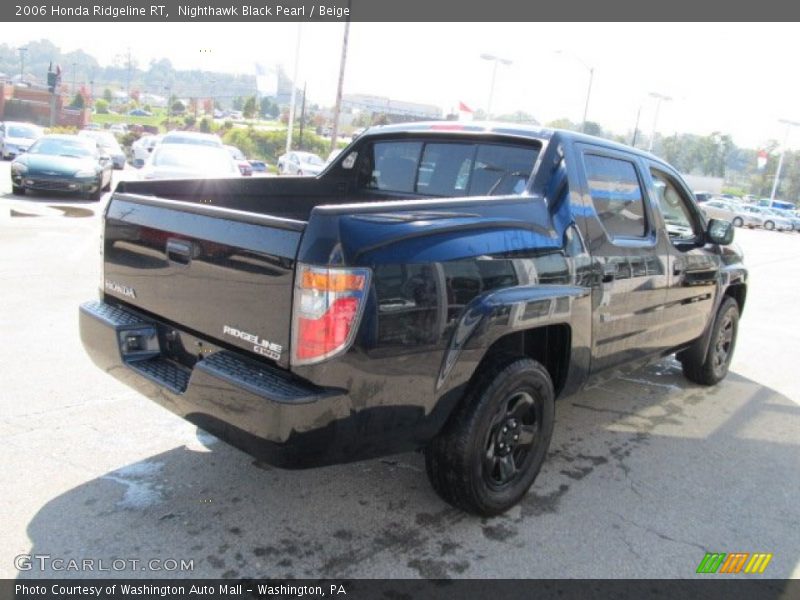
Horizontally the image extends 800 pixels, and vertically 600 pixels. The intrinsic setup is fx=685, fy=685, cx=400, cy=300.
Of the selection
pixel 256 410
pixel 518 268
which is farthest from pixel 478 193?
pixel 256 410

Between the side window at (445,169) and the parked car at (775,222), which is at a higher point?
the side window at (445,169)

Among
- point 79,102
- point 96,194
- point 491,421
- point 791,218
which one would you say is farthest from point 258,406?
point 79,102

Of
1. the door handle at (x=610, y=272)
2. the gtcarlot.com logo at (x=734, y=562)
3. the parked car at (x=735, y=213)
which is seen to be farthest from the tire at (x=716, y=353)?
the parked car at (x=735, y=213)

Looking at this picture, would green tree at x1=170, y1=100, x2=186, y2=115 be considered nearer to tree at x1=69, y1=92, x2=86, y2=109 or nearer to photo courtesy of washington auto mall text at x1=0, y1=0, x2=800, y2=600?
tree at x1=69, y1=92, x2=86, y2=109

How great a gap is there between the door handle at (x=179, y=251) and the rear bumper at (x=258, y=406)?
1.48 ft

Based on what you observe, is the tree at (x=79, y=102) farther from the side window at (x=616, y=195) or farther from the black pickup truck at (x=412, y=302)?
the side window at (x=616, y=195)

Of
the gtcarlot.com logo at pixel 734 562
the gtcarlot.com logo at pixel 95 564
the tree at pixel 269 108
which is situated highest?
the tree at pixel 269 108

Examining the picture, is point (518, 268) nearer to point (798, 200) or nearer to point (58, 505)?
point (58, 505)

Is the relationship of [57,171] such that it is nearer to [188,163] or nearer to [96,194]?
[96,194]

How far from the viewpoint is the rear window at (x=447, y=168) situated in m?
3.85

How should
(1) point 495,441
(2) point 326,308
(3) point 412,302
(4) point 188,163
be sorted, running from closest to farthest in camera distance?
(2) point 326,308
(3) point 412,302
(1) point 495,441
(4) point 188,163

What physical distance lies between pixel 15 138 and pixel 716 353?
30.3m

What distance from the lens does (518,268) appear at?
3184 mm

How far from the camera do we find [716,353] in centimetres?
577
